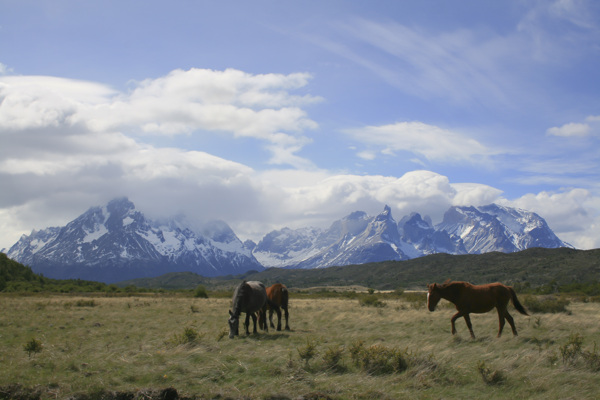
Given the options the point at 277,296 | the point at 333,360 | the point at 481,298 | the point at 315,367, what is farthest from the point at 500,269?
the point at 315,367

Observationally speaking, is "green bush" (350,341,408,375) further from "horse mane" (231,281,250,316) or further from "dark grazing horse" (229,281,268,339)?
"horse mane" (231,281,250,316)

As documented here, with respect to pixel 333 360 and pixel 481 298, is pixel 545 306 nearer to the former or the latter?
→ pixel 481 298

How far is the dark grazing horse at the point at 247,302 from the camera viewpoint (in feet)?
59.2

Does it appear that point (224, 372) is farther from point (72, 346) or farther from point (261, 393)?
point (72, 346)

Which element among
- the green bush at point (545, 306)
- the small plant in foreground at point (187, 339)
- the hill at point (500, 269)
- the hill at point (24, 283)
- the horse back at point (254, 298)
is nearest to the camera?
the small plant in foreground at point (187, 339)

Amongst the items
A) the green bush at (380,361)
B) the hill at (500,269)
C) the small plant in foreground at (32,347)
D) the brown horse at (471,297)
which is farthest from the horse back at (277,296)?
the hill at (500,269)

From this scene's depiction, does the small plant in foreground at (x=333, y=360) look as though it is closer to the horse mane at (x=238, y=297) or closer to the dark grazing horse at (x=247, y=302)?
the dark grazing horse at (x=247, y=302)

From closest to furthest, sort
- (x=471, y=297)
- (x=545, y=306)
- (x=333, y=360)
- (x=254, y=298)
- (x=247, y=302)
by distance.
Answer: (x=333, y=360)
(x=471, y=297)
(x=247, y=302)
(x=254, y=298)
(x=545, y=306)

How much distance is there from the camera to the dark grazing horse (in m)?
18.0

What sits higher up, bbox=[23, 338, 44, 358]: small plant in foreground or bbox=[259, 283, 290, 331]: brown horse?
bbox=[259, 283, 290, 331]: brown horse

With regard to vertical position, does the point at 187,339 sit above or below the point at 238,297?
below

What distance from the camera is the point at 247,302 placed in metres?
18.9

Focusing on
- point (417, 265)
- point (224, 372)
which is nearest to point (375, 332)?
point (224, 372)

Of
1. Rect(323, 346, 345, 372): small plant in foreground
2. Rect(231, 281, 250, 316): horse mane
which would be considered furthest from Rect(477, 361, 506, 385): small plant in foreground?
Rect(231, 281, 250, 316): horse mane
